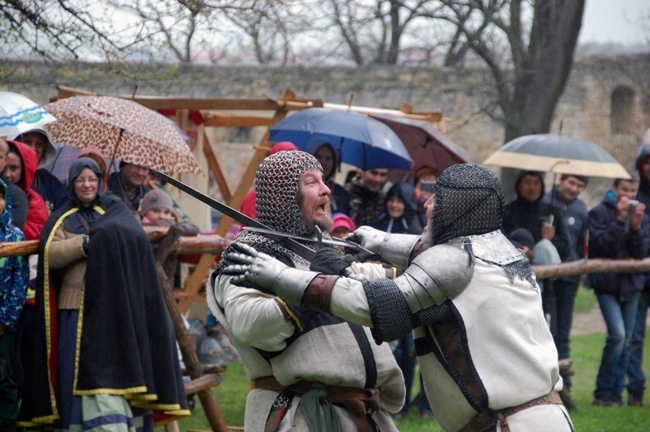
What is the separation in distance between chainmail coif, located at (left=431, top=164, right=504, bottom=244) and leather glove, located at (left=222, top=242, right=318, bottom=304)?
484 millimetres

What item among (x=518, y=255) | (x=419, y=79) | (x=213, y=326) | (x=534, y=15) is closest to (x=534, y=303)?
(x=518, y=255)

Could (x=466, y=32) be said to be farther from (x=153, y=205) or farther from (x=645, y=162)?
(x=153, y=205)

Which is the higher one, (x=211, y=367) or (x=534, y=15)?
(x=534, y=15)

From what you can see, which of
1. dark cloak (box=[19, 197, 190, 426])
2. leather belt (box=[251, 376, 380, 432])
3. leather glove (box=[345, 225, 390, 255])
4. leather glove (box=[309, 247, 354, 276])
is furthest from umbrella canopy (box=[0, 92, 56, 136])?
leather glove (box=[309, 247, 354, 276])

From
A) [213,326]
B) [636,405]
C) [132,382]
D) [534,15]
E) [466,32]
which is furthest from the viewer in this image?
[466,32]

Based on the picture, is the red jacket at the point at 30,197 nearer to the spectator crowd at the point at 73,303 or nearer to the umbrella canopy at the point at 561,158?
the spectator crowd at the point at 73,303

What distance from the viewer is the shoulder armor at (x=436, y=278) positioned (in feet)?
10.2

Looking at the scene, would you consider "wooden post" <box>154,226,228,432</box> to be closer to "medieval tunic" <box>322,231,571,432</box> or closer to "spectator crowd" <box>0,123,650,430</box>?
"spectator crowd" <box>0,123,650,430</box>

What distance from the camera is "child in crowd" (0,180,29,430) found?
5.04 meters

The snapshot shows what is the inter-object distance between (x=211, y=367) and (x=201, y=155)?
3236mm

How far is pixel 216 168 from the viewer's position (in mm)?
9789

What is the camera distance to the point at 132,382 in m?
5.05

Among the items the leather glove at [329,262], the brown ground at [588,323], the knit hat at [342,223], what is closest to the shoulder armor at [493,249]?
the leather glove at [329,262]

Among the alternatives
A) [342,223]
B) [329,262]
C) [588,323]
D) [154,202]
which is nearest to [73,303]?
[154,202]
